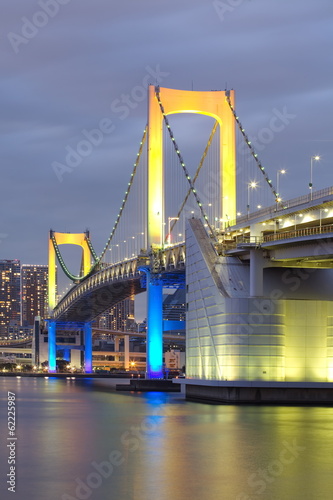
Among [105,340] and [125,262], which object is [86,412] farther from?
[105,340]

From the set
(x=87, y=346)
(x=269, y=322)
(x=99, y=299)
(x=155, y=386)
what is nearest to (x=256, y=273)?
(x=269, y=322)

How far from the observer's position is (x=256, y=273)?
38938mm

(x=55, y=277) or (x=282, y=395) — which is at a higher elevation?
(x=55, y=277)

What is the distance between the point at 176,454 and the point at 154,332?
32.3 meters

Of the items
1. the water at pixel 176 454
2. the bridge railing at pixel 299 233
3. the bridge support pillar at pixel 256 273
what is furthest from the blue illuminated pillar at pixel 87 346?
the water at pixel 176 454

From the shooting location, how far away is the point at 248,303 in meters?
38.7

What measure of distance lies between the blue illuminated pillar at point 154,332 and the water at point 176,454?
1753cm

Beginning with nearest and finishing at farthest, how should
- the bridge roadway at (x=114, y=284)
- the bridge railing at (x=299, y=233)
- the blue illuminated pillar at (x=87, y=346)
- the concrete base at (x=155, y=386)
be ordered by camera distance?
the bridge railing at (x=299, y=233) → the bridge roadway at (x=114, y=284) → the concrete base at (x=155, y=386) → the blue illuminated pillar at (x=87, y=346)

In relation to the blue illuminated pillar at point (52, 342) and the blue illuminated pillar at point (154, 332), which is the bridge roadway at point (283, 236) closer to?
the blue illuminated pillar at point (154, 332)

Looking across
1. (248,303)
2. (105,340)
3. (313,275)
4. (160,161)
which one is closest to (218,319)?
(248,303)

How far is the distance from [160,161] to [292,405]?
21069mm

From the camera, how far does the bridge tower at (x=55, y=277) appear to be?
103125 mm

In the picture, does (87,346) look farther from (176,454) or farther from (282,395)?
(176,454)

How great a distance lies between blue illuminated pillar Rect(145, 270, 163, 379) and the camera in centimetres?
5469
